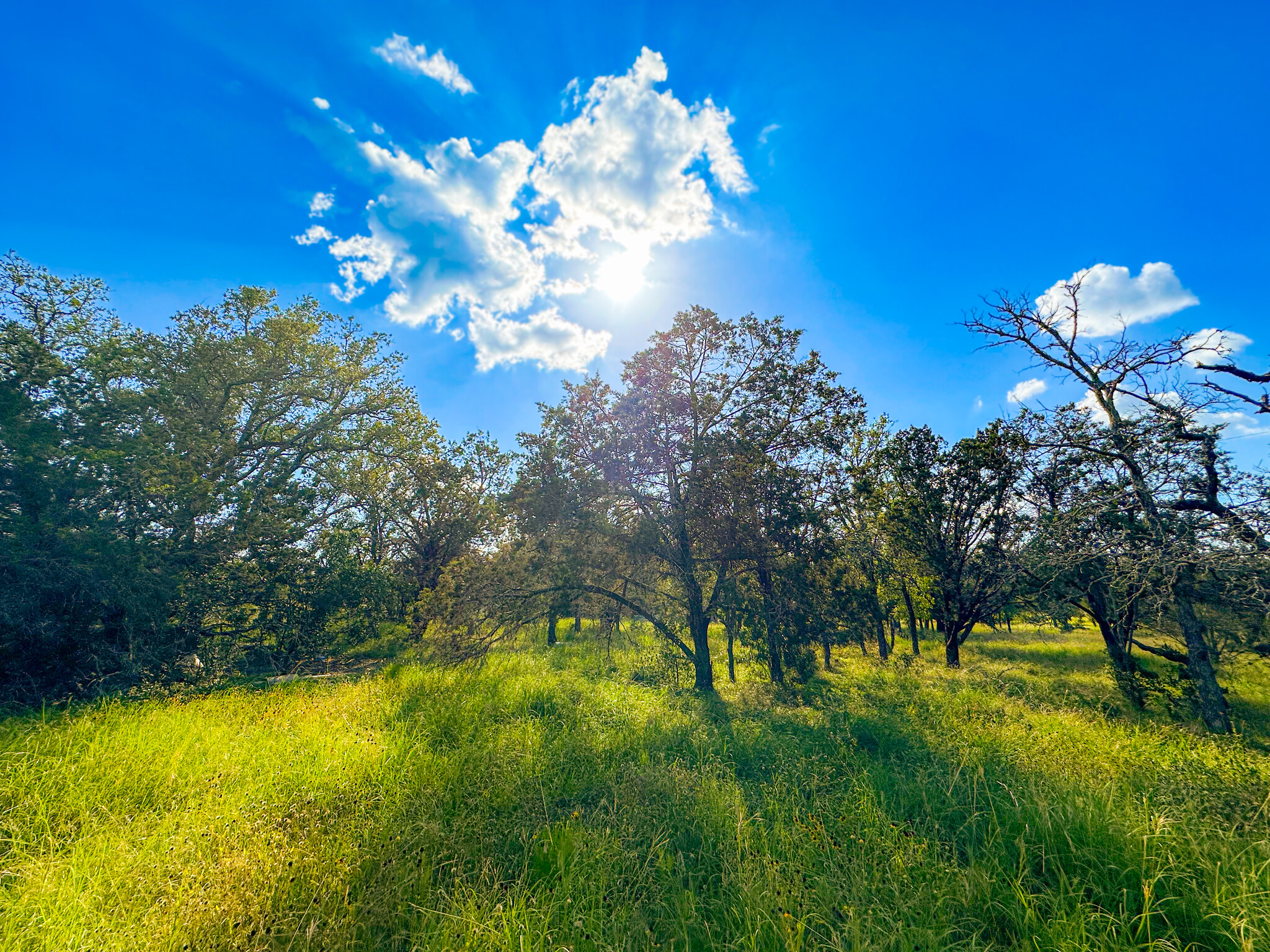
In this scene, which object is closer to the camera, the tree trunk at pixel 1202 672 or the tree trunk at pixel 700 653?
the tree trunk at pixel 1202 672

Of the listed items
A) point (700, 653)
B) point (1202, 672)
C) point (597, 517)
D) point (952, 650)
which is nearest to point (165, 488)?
point (597, 517)

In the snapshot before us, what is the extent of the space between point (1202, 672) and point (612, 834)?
41.5 ft

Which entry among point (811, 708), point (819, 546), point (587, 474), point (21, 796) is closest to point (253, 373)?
point (587, 474)

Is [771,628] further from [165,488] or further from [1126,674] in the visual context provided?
[165,488]

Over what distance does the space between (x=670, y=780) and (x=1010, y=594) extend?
1517 centimetres

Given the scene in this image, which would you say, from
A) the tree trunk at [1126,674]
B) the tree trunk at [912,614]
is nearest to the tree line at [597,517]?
the tree trunk at [1126,674]

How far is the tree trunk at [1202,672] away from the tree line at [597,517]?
6 centimetres

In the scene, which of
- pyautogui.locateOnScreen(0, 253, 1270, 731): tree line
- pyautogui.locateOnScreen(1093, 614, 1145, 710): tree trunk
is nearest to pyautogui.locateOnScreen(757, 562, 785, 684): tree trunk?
pyautogui.locateOnScreen(0, 253, 1270, 731): tree line

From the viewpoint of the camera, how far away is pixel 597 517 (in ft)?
38.2

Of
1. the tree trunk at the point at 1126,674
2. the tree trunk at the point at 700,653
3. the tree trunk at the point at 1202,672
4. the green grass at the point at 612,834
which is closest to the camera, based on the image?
the green grass at the point at 612,834

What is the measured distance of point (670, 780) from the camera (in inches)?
229

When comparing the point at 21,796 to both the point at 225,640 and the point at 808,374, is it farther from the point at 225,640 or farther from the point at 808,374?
the point at 808,374

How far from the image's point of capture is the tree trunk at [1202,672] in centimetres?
876

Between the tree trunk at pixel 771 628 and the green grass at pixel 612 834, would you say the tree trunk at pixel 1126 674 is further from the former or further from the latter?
the tree trunk at pixel 771 628
